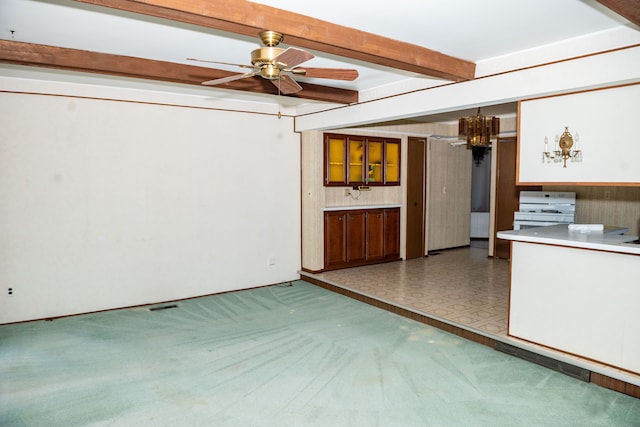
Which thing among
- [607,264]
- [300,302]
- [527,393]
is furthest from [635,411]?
[300,302]

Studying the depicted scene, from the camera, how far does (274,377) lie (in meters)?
3.41

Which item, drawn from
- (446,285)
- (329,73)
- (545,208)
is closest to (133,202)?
(329,73)

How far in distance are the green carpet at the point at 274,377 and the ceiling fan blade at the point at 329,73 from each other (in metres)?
2.36

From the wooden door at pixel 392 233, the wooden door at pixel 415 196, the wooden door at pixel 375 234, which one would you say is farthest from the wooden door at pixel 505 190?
the wooden door at pixel 375 234

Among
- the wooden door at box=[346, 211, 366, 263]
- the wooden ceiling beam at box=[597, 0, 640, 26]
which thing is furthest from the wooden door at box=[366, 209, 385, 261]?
the wooden ceiling beam at box=[597, 0, 640, 26]

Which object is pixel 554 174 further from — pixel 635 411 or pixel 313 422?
pixel 313 422

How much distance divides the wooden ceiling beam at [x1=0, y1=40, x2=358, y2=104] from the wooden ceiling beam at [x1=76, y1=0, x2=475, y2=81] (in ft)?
5.32

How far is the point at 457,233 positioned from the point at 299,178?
3.95 meters

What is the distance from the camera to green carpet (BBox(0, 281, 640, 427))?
9.39 ft

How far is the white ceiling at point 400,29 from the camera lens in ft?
9.09

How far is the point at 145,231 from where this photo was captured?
5309 mm

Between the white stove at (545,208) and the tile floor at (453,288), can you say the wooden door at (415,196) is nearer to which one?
the tile floor at (453,288)

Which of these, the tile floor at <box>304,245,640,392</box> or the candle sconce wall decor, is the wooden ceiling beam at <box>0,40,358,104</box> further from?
the tile floor at <box>304,245,640,392</box>

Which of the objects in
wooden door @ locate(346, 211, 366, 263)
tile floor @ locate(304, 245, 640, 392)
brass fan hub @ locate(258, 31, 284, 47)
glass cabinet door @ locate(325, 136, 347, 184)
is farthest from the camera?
wooden door @ locate(346, 211, 366, 263)
